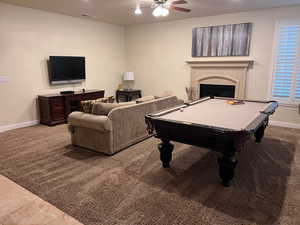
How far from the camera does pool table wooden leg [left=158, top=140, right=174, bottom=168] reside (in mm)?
3072

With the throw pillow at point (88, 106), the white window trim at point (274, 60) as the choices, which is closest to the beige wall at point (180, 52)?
the white window trim at point (274, 60)

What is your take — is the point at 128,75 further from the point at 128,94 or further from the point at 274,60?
the point at 274,60

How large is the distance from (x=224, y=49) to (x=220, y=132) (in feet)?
13.7

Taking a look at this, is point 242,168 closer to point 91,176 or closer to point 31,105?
point 91,176

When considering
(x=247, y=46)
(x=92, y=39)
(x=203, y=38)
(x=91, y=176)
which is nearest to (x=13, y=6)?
(x=92, y=39)

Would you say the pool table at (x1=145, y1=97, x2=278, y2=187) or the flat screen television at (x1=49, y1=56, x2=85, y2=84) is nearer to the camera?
the pool table at (x1=145, y1=97, x2=278, y2=187)

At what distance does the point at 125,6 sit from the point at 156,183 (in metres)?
4.05

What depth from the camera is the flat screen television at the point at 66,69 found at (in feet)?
18.3

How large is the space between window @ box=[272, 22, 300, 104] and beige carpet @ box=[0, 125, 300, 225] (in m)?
1.57

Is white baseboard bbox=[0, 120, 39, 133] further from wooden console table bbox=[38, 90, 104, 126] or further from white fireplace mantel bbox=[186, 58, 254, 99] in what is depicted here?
white fireplace mantel bbox=[186, 58, 254, 99]

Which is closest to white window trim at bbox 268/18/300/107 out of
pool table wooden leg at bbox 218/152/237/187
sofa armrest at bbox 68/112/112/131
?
pool table wooden leg at bbox 218/152/237/187

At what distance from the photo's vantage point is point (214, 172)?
121 inches

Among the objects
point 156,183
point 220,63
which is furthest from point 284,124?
point 156,183

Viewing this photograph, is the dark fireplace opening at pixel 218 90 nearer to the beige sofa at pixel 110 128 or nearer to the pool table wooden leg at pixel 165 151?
the beige sofa at pixel 110 128
